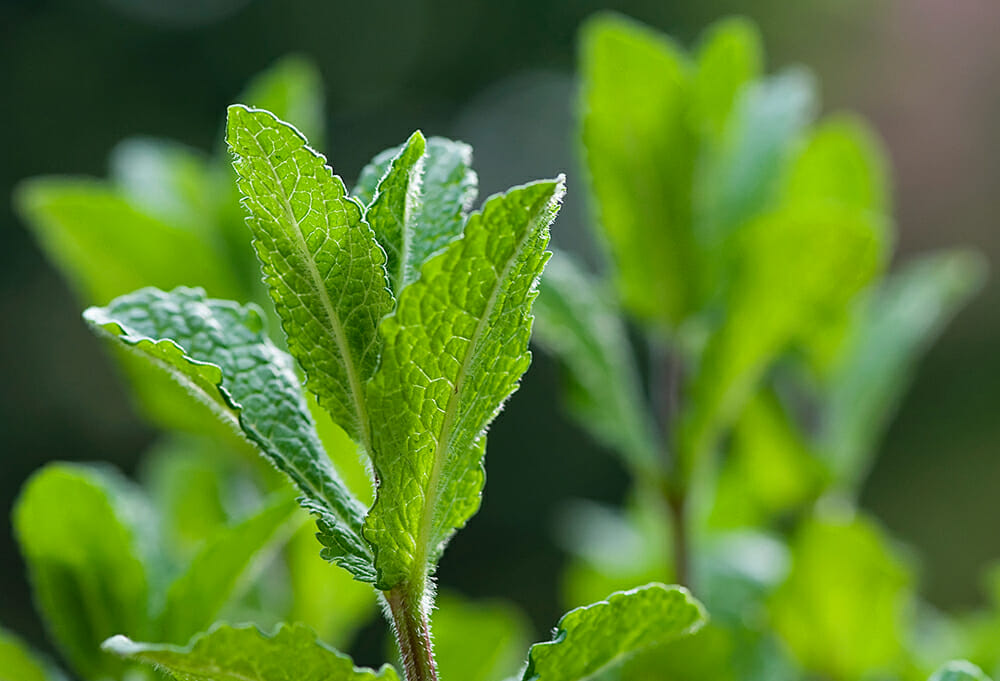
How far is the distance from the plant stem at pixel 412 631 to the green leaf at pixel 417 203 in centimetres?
14

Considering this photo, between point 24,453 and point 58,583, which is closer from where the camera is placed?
point 58,583

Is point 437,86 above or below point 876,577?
above

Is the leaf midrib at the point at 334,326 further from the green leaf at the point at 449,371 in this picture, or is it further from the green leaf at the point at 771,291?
the green leaf at the point at 771,291

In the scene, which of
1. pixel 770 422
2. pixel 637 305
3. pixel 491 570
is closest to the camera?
pixel 637 305

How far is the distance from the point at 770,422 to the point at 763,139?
0.27m

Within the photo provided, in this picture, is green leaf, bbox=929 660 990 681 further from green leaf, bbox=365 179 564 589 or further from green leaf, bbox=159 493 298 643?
green leaf, bbox=159 493 298 643

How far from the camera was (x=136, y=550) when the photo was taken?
708mm

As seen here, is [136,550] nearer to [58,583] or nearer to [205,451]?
[58,583]

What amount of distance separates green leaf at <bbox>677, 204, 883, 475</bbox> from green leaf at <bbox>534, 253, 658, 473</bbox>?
0.04m

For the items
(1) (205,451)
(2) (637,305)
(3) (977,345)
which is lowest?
(3) (977,345)

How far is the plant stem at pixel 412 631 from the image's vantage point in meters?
0.49

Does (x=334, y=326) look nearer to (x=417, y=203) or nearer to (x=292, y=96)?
(x=417, y=203)

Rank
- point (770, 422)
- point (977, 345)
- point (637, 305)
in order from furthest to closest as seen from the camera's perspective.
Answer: point (977, 345) → point (770, 422) → point (637, 305)

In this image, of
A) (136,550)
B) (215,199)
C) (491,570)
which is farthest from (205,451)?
(491,570)
